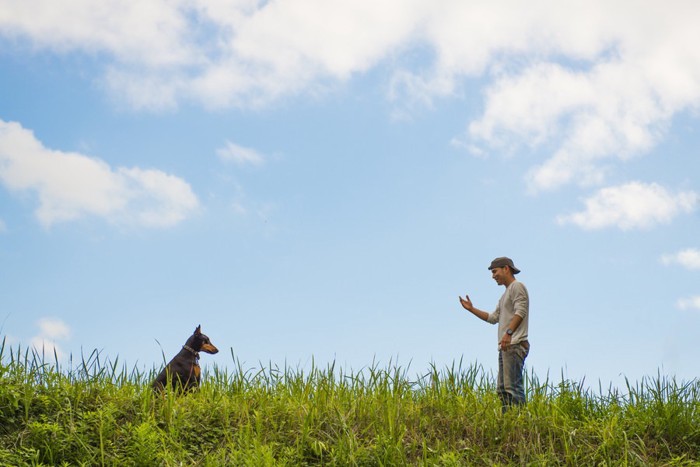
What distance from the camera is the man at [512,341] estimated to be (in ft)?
36.7

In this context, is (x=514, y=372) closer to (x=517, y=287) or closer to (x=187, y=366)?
(x=517, y=287)

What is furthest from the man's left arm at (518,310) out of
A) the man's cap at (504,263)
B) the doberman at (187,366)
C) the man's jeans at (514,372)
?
the doberman at (187,366)

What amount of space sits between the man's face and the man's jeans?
39.8 inches

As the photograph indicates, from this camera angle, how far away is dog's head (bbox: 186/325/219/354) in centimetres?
1166

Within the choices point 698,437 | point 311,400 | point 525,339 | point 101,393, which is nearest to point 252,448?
point 311,400

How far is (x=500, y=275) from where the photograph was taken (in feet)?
38.5

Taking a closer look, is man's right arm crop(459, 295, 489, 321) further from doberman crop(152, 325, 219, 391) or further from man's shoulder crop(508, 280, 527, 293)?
doberman crop(152, 325, 219, 391)

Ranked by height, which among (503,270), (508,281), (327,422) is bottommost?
(327,422)

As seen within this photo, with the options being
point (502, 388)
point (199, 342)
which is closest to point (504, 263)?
point (502, 388)

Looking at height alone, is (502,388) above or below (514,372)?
below

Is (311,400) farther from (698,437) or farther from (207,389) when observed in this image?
(698,437)

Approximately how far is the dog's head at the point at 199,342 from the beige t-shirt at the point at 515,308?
425 cm

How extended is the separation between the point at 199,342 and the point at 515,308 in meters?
4.60

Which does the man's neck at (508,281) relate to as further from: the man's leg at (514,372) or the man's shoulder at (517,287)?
the man's leg at (514,372)
